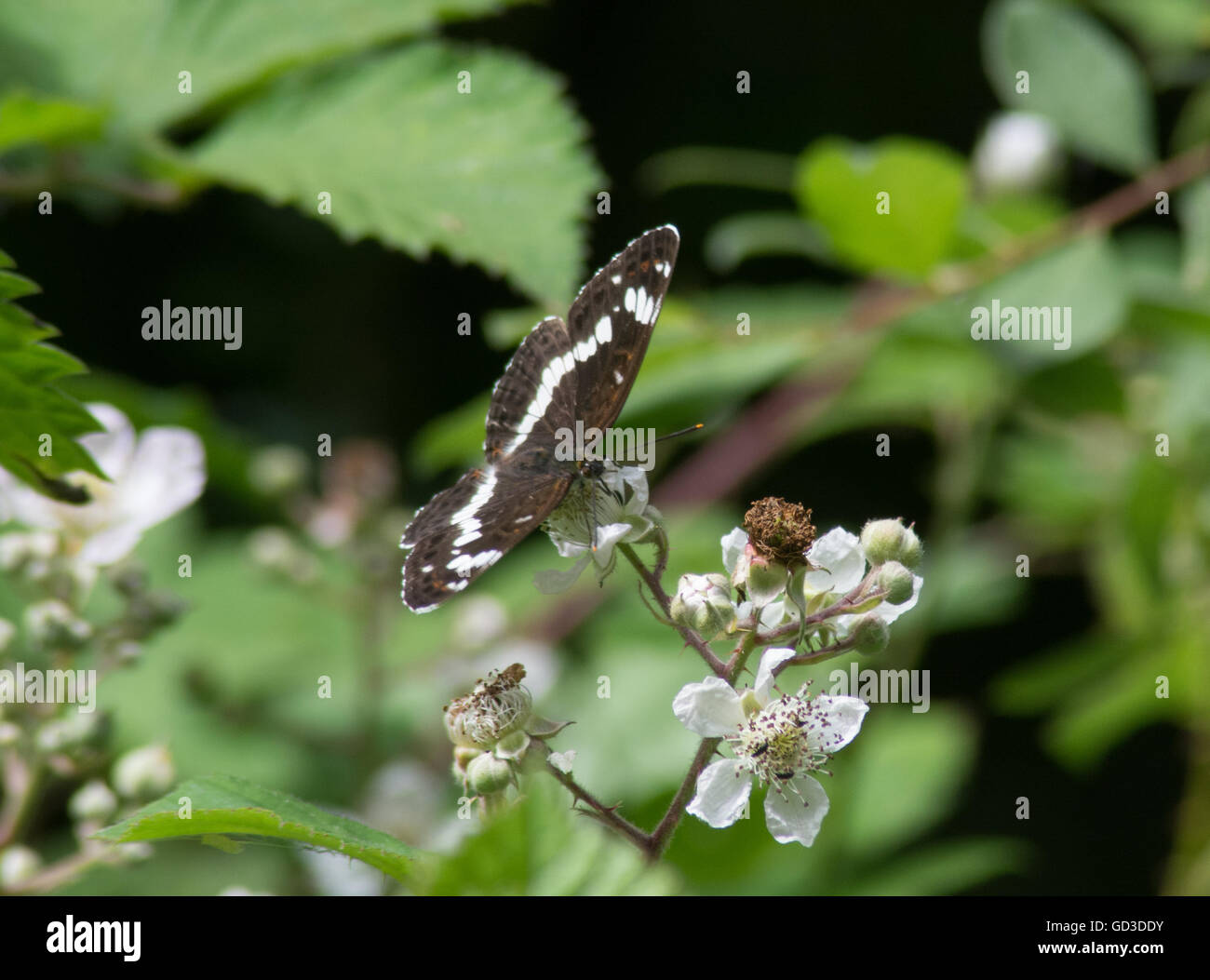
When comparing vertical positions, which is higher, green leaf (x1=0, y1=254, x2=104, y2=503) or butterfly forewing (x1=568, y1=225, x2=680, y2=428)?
butterfly forewing (x1=568, y1=225, x2=680, y2=428)

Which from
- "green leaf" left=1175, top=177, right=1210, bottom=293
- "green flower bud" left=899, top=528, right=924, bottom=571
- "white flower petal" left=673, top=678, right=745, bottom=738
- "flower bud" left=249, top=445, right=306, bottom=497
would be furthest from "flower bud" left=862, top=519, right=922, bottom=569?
"flower bud" left=249, top=445, right=306, bottom=497

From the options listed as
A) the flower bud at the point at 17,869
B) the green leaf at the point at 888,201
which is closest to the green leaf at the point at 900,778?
the green leaf at the point at 888,201

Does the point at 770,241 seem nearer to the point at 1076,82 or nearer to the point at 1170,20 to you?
the point at 1076,82

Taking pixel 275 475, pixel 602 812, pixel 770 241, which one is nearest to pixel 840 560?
pixel 602 812

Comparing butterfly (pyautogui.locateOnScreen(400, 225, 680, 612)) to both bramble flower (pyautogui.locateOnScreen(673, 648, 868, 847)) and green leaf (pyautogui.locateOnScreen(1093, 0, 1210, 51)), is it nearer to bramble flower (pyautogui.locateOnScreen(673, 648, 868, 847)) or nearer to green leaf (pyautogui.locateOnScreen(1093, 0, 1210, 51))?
bramble flower (pyautogui.locateOnScreen(673, 648, 868, 847))

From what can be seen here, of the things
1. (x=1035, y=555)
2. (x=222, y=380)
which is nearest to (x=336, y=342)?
(x=222, y=380)

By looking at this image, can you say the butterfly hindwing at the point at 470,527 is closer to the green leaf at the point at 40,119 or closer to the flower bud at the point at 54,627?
the flower bud at the point at 54,627

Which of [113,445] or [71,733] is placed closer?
[71,733]
